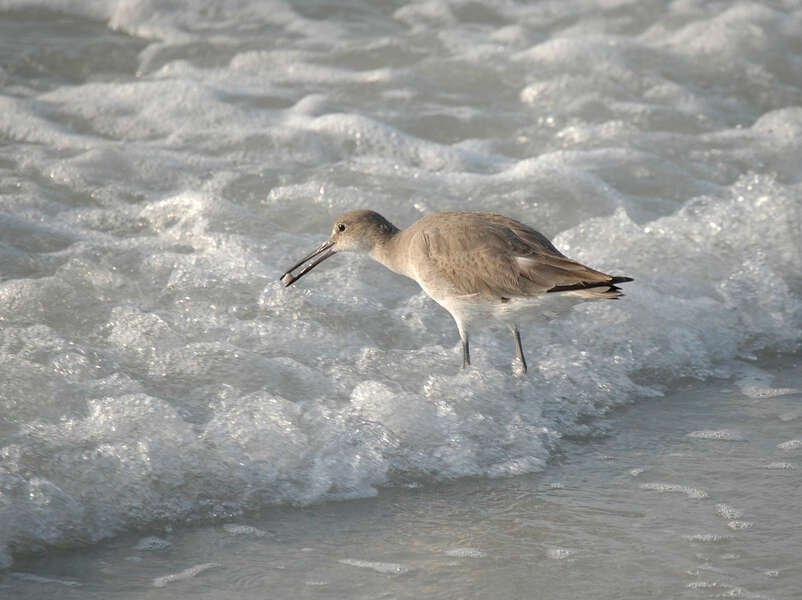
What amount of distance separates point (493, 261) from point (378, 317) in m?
0.96

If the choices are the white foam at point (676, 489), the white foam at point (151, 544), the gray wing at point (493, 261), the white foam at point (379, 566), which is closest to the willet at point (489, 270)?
the gray wing at point (493, 261)

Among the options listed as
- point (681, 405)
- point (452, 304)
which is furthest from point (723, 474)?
point (452, 304)

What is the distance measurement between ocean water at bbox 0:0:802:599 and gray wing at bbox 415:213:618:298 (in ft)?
1.47

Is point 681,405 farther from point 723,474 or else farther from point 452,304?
point 452,304

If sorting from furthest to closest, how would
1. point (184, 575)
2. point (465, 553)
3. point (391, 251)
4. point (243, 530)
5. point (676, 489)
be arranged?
point (391, 251) → point (676, 489) → point (243, 530) → point (465, 553) → point (184, 575)

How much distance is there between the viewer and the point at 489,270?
521cm

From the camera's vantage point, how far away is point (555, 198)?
751 centimetres

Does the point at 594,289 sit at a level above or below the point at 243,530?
above

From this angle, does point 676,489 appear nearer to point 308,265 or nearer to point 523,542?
point 523,542

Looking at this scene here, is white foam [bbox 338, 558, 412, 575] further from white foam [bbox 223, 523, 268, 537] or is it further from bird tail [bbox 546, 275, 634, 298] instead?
bird tail [bbox 546, 275, 634, 298]

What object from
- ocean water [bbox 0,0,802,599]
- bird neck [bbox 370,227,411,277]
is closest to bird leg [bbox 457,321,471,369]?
ocean water [bbox 0,0,802,599]

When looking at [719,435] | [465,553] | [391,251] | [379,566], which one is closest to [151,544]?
[379,566]

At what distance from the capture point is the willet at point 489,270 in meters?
5.00

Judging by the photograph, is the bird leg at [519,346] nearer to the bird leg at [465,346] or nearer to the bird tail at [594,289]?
the bird leg at [465,346]
